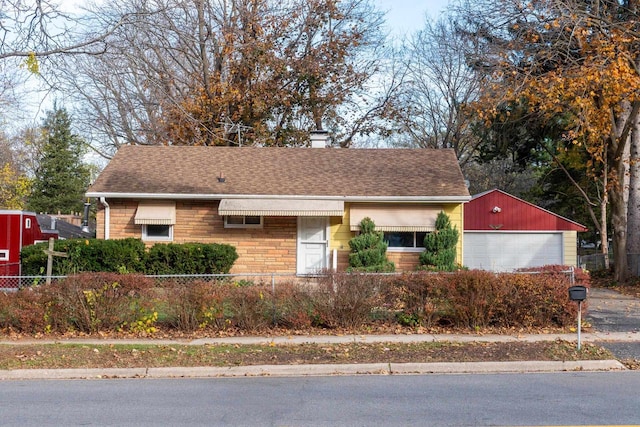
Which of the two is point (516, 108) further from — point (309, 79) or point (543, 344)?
point (543, 344)

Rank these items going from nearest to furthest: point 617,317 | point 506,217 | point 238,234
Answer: point 617,317
point 238,234
point 506,217

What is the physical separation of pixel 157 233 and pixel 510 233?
47.9 ft

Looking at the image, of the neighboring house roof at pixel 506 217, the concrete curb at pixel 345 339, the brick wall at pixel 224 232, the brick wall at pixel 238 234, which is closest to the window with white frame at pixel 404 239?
the brick wall at pixel 238 234

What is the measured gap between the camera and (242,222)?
62.1ft

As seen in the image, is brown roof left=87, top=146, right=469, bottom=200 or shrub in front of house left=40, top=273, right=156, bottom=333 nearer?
shrub in front of house left=40, top=273, right=156, bottom=333

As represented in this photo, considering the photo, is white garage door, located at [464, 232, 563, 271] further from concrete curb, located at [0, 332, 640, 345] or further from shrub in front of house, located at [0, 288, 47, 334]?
shrub in front of house, located at [0, 288, 47, 334]

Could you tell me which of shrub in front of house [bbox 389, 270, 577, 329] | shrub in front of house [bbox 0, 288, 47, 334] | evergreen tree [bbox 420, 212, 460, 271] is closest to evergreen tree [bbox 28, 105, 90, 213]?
evergreen tree [bbox 420, 212, 460, 271]

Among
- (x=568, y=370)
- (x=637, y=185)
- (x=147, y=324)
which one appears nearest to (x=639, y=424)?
(x=568, y=370)

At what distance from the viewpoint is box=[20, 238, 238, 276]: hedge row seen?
16984 millimetres

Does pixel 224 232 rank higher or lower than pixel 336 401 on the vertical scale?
higher

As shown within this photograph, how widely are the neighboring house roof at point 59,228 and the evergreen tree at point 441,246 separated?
47.2 feet

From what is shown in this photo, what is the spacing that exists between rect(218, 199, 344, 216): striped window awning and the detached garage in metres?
10.2

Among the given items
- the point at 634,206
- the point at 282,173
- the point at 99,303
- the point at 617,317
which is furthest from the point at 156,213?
the point at 634,206

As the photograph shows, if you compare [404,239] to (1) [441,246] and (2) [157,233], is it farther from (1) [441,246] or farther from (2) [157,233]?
(2) [157,233]
